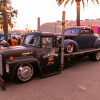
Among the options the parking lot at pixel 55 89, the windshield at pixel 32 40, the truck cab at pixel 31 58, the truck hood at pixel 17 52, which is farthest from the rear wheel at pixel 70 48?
→ the truck hood at pixel 17 52

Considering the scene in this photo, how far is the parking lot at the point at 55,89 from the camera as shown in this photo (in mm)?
3562

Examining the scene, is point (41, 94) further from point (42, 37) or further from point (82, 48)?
point (82, 48)

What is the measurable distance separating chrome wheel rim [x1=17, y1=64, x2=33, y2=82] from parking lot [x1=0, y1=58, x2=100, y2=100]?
0.73 feet

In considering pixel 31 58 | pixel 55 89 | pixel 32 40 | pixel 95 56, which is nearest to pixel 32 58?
pixel 31 58

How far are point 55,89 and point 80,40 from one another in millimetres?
4061

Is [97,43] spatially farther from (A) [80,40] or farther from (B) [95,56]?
(A) [80,40]

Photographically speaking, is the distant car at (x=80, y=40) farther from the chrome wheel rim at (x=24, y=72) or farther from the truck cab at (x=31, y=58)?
the chrome wheel rim at (x=24, y=72)

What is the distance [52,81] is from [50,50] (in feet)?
4.46

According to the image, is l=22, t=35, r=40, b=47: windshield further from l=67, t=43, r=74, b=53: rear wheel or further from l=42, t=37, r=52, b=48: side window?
l=67, t=43, r=74, b=53: rear wheel

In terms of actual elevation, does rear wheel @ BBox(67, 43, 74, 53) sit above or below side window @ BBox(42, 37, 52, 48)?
below

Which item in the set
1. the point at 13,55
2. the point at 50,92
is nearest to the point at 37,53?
the point at 13,55

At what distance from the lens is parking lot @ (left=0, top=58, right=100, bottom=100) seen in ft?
11.7

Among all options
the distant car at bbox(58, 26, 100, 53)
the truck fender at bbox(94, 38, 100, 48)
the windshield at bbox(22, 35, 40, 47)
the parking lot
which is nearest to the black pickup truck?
the windshield at bbox(22, 35, 40, 47)

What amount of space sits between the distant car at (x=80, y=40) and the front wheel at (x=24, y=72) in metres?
2.41
